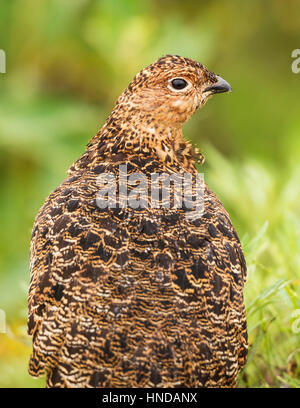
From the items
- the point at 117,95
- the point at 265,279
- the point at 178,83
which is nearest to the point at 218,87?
the point at 178,83

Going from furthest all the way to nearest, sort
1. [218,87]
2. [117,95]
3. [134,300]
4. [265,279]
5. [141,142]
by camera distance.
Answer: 1. [117,95]
2. [265,279]
3. [218,87]
4. [141,142]
5. [134,300]

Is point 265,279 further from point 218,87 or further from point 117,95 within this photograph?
point 117,95

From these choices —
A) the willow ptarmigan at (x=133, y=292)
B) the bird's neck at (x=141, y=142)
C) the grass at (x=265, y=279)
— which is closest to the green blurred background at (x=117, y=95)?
the grass at (x=265, y=279)

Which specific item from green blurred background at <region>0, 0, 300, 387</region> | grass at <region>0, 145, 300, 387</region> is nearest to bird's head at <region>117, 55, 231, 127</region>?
grass at <region>0, 145, 300, 387</region>

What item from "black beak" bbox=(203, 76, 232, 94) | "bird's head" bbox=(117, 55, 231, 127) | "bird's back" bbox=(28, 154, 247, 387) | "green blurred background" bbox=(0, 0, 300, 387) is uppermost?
"green blurred background" bbox=(0, 0, 300, 387)

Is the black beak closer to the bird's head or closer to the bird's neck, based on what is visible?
the bird's head

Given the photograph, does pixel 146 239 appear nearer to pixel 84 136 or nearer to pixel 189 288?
pixel 189 288

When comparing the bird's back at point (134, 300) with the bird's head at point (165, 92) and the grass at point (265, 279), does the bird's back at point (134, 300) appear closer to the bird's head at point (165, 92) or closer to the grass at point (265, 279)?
the grass at point (265, 279)
